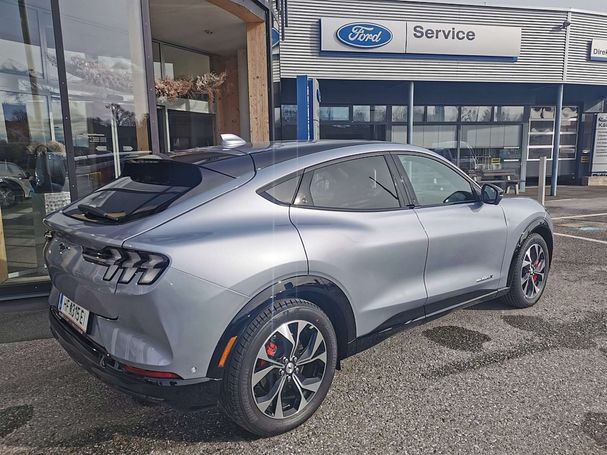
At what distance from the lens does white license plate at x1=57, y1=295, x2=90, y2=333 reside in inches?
92.6

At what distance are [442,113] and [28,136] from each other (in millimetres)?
13985

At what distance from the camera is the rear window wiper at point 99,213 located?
7.58 feet

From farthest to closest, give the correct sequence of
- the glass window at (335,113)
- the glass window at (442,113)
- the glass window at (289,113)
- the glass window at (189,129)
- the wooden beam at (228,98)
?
1. the glass window at (442,113)
2. the glass window at (335,113)
3. the glass window at (289,113)
4. the wooden beam at (228,98)
5. the glass window at (189,129)

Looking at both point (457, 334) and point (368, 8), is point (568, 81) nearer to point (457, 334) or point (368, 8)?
point (368, 8)

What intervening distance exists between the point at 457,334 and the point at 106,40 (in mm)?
5612

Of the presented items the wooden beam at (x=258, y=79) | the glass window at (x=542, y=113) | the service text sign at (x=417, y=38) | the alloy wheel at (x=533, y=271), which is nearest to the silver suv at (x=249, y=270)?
the alloy wheel at (x=533, y=271)

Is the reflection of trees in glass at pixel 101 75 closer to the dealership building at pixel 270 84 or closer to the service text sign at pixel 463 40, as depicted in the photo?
the dealership building at pixel 270 84

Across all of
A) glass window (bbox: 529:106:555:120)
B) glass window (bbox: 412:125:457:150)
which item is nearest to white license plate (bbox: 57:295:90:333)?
glass window (bbox: 412:125:457:150)

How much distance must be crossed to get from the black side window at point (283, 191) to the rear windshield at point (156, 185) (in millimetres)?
159

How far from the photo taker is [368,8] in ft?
40.3

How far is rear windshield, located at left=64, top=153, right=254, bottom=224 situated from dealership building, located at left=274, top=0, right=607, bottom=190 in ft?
31.8

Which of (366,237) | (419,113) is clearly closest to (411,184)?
(366,237)

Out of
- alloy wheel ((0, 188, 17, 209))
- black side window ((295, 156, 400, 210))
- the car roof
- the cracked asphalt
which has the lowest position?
the cracked asphalt

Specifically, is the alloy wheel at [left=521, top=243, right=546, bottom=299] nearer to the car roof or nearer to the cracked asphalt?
the cracked asphalt
